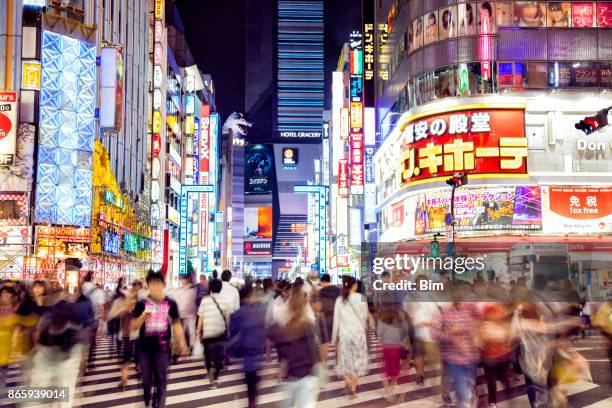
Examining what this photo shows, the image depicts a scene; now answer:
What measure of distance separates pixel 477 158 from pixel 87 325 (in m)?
26.6

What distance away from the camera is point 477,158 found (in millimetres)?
33375

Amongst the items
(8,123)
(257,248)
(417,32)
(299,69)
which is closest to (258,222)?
(257,248)

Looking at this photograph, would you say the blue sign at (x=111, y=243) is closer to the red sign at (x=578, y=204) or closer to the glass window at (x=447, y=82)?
the glass window at (x=447, y=82)

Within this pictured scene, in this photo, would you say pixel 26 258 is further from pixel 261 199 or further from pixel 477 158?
pixel 261 199

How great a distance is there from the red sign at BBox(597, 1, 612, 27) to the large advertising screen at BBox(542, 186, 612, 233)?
305 inches

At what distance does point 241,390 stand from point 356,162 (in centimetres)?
3680

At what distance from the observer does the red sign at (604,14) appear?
34719 millimetres

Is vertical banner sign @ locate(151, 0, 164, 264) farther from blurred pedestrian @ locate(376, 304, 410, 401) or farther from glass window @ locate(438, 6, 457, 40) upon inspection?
blurred pedestrian @ locate(376, 304, 410, 401)

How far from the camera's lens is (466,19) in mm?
34844

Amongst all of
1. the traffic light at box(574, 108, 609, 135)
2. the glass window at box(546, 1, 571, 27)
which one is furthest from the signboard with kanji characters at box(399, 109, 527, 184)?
the traffic light at box(574, 108, 609, 135)

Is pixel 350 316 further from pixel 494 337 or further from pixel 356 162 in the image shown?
pixel 356 162

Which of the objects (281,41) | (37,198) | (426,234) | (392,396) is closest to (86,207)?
(37,198)

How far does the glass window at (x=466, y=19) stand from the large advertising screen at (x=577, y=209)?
8.10 metres

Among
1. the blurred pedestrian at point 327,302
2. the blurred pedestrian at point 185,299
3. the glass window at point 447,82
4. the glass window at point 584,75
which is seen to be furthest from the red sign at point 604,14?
the blurred pedestrian at point 185,299
